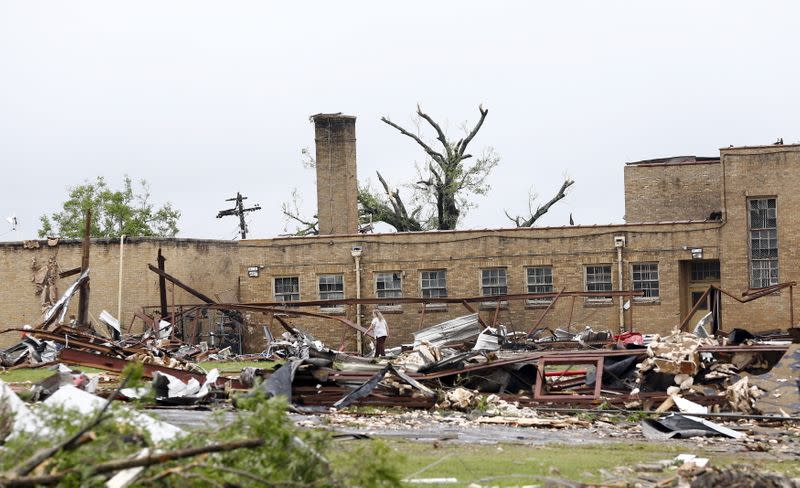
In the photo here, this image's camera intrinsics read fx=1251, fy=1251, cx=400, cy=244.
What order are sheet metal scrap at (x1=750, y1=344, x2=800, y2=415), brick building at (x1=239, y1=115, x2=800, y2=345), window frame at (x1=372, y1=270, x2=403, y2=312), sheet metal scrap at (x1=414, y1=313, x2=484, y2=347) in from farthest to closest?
window frame at (x1=372, y1=270, x2=403, y2=312) → brick building at (x1=239, y1=115, x2=800, y2=345) → sheet metal scrap at (x1=414, y1=313, x2=484, y2=347) → sheet metal scrap at (x1=750, y1=344, x2=800, y2=415)

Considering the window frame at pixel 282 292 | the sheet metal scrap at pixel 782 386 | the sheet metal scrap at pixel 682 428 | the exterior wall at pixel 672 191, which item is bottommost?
the sheet metal scrap at pixel 682 428

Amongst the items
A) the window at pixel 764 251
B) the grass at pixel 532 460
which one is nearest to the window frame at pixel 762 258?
A: the window at pixel 764 251

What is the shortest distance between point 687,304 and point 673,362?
803 inches

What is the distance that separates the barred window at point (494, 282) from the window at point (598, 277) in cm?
255

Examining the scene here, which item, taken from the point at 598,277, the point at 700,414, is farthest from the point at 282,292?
the point at 700,414

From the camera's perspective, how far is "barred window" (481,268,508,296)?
127 ft

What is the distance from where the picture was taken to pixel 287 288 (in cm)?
4016

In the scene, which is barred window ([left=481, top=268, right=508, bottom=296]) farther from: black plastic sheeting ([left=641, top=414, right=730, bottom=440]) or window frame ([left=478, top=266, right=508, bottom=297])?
black plastic sheeting ([left=641, top=414, right=730, bottom=440])

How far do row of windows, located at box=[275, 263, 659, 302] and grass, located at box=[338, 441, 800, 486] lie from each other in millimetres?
23611

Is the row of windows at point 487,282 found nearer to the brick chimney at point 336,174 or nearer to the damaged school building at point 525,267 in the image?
the damaged school building at point 525,267

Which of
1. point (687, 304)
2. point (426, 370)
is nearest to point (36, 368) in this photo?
point (426, 370)

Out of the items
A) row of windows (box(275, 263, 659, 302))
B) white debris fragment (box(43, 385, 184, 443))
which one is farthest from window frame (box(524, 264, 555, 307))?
white debris fragment (box(43, 385, 184, 443))

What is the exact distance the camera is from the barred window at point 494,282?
3866cm

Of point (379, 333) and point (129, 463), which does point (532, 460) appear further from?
point (379, 333)
